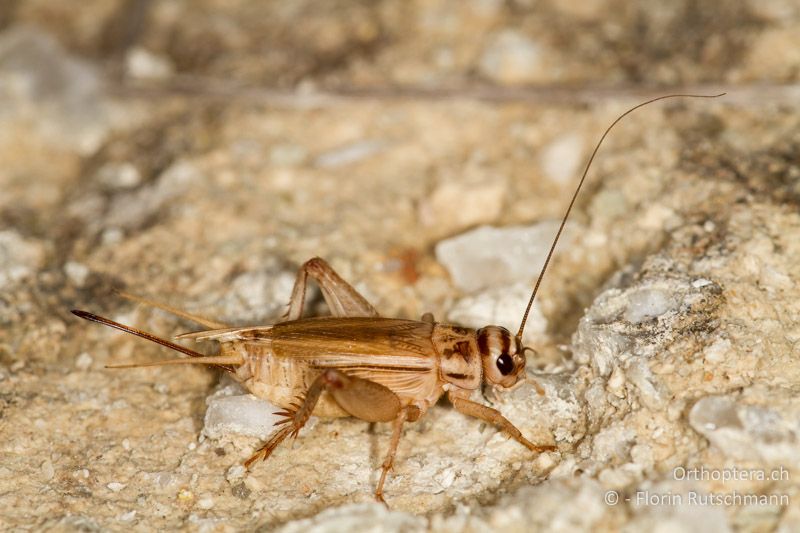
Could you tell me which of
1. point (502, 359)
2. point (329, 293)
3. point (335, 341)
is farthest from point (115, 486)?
point (502, 359)

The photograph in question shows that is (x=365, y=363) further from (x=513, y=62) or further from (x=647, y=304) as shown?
(x=513, y=62)

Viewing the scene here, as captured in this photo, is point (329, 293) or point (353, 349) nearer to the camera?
point (353, 349)

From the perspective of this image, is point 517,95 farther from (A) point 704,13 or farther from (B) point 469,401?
(B) point 469,401

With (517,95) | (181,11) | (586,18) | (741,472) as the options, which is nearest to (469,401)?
(741,472)

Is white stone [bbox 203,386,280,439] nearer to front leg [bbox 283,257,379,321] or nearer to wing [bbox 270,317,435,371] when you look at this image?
wing [bbox 270,317,435,371]

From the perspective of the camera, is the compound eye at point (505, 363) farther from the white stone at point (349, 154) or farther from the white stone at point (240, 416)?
the white stone at point (349, 154)

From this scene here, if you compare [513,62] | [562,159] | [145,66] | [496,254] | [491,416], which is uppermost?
[513,62]
